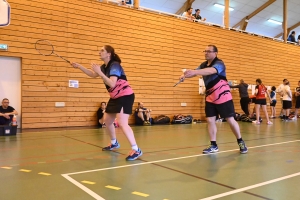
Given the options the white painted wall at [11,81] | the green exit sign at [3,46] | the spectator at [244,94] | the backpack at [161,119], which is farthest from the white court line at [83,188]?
the spectator at [244,94]

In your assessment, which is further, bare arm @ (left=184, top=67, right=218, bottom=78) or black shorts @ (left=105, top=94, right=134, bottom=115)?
black shorts @ (left=105, top=94, right=134, bottom=115)

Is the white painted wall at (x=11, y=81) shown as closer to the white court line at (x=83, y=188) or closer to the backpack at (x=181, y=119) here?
the backpack at (x=181, y=119)

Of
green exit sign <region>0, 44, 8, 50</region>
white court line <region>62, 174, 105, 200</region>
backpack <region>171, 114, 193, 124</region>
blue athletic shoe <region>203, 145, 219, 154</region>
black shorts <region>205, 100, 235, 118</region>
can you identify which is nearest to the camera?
white court line <region>62, 174, 105, 200</region>

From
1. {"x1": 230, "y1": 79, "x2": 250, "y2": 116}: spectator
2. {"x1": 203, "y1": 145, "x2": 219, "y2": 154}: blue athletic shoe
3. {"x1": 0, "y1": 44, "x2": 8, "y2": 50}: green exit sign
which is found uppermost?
{"x1": 0, "y1": 44, "x2": 8, "y2": 50}: green exit sign

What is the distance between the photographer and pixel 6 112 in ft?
26.4

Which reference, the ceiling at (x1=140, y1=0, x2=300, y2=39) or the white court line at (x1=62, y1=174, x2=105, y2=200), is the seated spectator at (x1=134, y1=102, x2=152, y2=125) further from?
the ceiling at (x1=140, y1=0, x2=300, y2=39)

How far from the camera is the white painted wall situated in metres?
8.62

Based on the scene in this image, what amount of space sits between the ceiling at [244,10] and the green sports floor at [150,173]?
12.6 meters

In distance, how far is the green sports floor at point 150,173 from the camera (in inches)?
104

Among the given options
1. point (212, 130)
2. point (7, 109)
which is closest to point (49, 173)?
point (212, 130)

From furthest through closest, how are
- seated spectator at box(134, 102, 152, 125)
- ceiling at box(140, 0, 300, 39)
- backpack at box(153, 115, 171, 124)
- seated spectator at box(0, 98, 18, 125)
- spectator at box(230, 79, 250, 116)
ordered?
ceiling at box(140, 0, 300, 39)
spectator at box(230, 79, 250, 116)
backpack at box(153, 115, 171, 124)
seated spectator at box(134, 102, 152, 125)
seated spectator at box(0, 98, 18, 125)

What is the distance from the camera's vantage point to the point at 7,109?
8117 millimetres

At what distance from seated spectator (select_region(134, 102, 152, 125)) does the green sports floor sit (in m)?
5.11

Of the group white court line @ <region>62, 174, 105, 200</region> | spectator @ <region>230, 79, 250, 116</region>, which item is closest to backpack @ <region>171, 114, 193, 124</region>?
spectator @ <region>230, 79, 250, 116</region>
